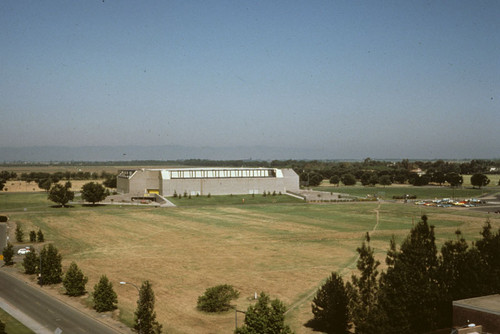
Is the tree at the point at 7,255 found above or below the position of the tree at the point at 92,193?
below

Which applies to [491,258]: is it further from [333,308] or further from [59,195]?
[59,195]

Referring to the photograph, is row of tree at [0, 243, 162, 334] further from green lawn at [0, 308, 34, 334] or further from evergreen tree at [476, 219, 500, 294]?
evergreen tree at [476, 219, 500, 294]

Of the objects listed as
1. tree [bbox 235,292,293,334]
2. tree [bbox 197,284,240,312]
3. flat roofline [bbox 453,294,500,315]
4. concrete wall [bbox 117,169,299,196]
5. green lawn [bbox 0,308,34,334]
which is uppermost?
concrete wall [bbox 117,169,299,196]

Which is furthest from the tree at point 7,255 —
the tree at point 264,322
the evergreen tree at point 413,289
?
the evergreen tree at point 413,289

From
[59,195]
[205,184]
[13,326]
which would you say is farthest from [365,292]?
[205,184]

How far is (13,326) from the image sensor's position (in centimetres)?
4309

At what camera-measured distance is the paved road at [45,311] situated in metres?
43.1

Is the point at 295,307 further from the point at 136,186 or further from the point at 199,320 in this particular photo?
the point at 136,186

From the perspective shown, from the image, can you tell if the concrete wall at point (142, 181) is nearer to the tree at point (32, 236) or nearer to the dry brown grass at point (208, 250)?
the dry brown grass at point (208, 250)

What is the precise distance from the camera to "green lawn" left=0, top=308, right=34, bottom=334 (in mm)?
41781

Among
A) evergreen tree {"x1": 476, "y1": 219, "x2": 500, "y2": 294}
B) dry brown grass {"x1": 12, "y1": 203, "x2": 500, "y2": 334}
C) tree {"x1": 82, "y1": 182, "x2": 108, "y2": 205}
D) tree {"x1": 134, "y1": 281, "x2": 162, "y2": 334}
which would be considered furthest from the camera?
tree {"x1": 82, "y1": 182, "x2": 108, "y2": 205}

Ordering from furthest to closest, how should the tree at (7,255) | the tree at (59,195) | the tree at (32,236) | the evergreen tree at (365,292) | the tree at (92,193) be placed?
the tree at (92,193) → the tree at (59,195) → the tree at (32,236) → the tree at (7,255) → the evergreen tree at (365,292)

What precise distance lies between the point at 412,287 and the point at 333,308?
7.91 meters

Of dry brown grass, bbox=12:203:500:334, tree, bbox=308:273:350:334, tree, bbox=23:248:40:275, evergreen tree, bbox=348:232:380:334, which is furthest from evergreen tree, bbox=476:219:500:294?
tree, bbox=23:248:40:275
